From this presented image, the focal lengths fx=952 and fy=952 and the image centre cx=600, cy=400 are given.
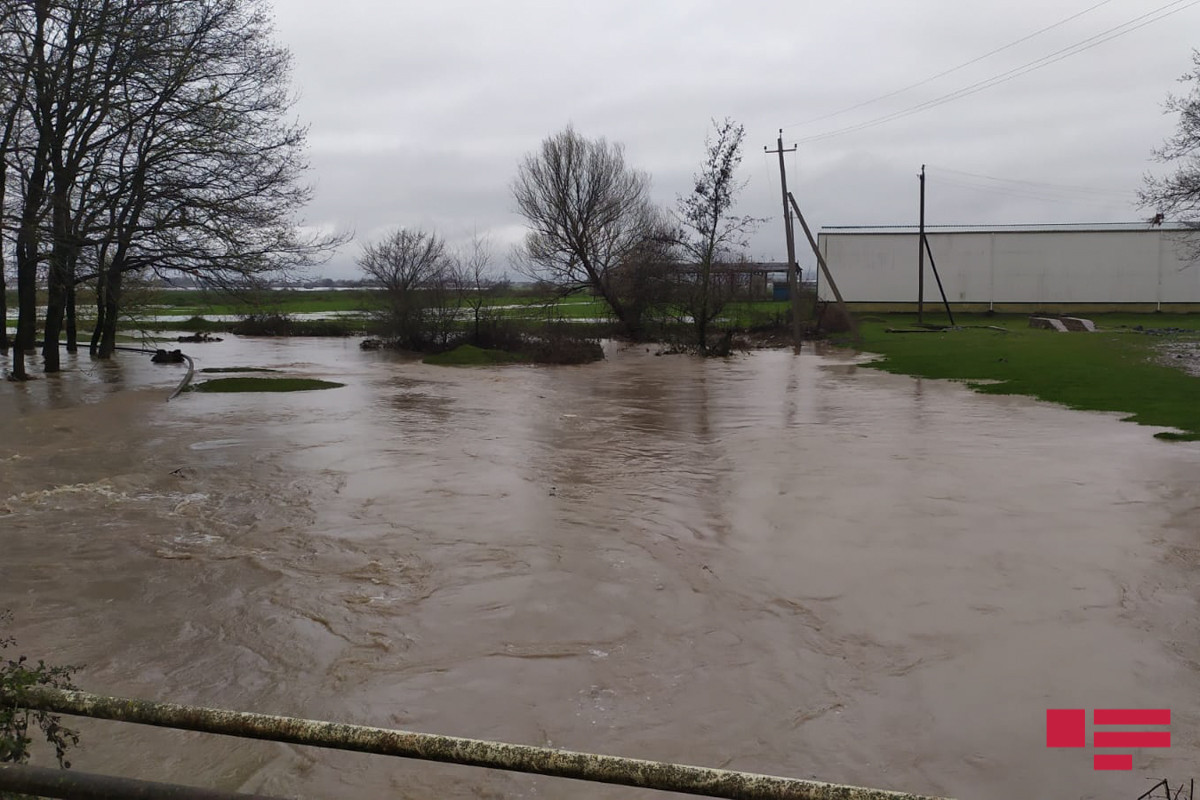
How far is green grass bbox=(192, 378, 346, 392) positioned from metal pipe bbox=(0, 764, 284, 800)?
22009 millimetres

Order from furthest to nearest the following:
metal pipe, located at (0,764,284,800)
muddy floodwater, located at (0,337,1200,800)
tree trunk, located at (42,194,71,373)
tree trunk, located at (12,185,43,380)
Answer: tree trunk, located at (42,194,71,373) < tree trunk, located at (12,185,43,380) < muddy floodwater, located at (0,337,1200,800) < metal pipe, located at (0,764,284,800)

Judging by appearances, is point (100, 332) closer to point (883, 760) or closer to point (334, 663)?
point (334, 663)

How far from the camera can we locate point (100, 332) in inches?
1313

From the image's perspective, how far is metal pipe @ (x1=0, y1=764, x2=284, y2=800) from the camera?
196 cm

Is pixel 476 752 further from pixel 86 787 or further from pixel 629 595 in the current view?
pixel 629 595

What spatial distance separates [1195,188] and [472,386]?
66.1 ft

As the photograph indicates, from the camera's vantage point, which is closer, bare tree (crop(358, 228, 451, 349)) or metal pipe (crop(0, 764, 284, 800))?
metal pipe (crop(0, 764, 284, 800))

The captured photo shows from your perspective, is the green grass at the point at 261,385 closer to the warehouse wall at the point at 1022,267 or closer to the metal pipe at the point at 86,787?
the metal pipe at the point at 86,787

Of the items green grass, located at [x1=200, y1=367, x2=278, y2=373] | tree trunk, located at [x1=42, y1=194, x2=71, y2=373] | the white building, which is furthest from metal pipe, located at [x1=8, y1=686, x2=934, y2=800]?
the white building

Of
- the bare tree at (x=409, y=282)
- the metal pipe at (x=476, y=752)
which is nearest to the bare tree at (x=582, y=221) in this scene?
the bare tree at (x=409, y=282)

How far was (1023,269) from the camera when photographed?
182 feet

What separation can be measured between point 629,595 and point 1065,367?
20.2m

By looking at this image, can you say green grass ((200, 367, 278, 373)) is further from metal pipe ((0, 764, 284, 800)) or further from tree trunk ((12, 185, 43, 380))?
metal pipe ((0, 764, 284, 800))

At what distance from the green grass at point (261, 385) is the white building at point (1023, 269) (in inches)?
1604
